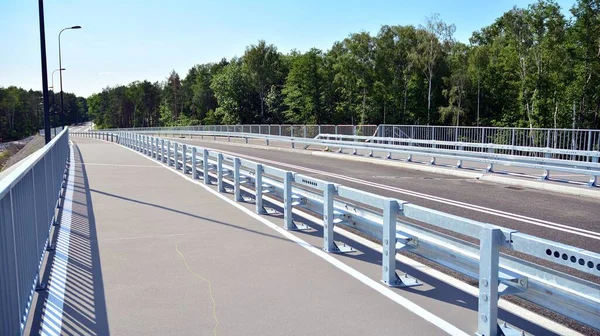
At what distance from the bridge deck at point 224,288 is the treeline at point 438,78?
43066 mm

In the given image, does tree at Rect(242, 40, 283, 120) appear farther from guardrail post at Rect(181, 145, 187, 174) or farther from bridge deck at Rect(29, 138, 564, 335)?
bridge deck at Rect(29, 138, 564, 335)

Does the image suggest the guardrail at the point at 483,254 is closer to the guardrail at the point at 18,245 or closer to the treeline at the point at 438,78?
the guardrail at the point at 18,245

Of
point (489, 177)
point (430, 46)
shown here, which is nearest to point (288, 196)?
point (489, 177)

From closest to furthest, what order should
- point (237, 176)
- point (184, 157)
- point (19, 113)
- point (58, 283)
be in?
1. point (58, 283)
2. point (237, 176)
3. point (184, 157)
4. point (19, 113)

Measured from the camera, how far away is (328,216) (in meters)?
6.91

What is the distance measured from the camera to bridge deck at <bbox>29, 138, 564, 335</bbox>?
4613mm

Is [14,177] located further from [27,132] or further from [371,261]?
[27,132]

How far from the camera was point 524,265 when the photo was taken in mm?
4066

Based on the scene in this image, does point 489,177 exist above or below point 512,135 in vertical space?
below

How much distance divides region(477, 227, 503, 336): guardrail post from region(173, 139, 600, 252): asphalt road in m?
4.07

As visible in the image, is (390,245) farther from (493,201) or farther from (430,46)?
(430,46)

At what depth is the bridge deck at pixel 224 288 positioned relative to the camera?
4.61 meters

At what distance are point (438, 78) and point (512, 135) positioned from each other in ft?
143

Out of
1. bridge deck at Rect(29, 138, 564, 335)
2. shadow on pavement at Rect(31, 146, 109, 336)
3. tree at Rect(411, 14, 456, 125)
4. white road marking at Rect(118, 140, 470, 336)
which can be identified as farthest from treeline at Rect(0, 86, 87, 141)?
white road marking at Rect(118, 140, 470, 336)
